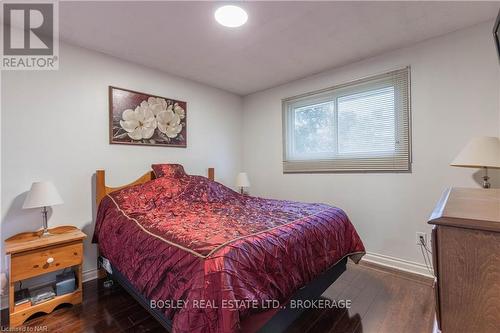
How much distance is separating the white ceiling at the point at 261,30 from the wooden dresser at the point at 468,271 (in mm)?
1901

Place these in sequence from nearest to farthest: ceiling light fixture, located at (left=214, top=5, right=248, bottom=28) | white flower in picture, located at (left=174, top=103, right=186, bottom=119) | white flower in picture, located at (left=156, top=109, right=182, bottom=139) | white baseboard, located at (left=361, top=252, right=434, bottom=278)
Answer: ceiling light fixture, located at (left=214, top=5, right=248, bottom=28) < white baseboard, located at (left=361, top=252, right=434, bottom=278) < white flower in picture, located at (left=156, top=109, right=182, bottom=139) < white flower in picture, located at (left=174, top=103, right=186, bottom=119)

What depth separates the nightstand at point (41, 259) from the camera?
173 cm

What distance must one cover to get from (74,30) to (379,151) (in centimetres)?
330

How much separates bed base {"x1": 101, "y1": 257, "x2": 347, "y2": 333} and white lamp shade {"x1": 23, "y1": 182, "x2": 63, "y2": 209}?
742 mm

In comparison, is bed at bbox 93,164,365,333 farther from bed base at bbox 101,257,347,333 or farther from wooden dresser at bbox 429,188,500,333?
wooden dresser at bbox 429,188,500,333

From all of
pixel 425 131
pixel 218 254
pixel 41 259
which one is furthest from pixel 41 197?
pixel 425 131

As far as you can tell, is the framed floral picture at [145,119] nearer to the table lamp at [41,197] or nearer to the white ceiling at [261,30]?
the white ceiling at [261,30]

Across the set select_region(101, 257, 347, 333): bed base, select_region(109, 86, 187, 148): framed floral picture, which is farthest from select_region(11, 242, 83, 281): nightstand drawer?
select_region(109, 86, 187, 148): framed floral picture

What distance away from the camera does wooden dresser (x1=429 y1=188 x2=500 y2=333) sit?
60cm

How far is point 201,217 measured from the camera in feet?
6.62

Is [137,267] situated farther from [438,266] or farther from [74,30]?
[74,30]

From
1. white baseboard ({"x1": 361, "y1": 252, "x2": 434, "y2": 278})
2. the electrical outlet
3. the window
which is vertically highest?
the window

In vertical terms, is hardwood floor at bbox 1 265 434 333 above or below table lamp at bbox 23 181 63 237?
below

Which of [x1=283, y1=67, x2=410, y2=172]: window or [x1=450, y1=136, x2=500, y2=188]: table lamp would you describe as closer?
[x1=450, y1=136, x2=500, y2=188]: table lamp
